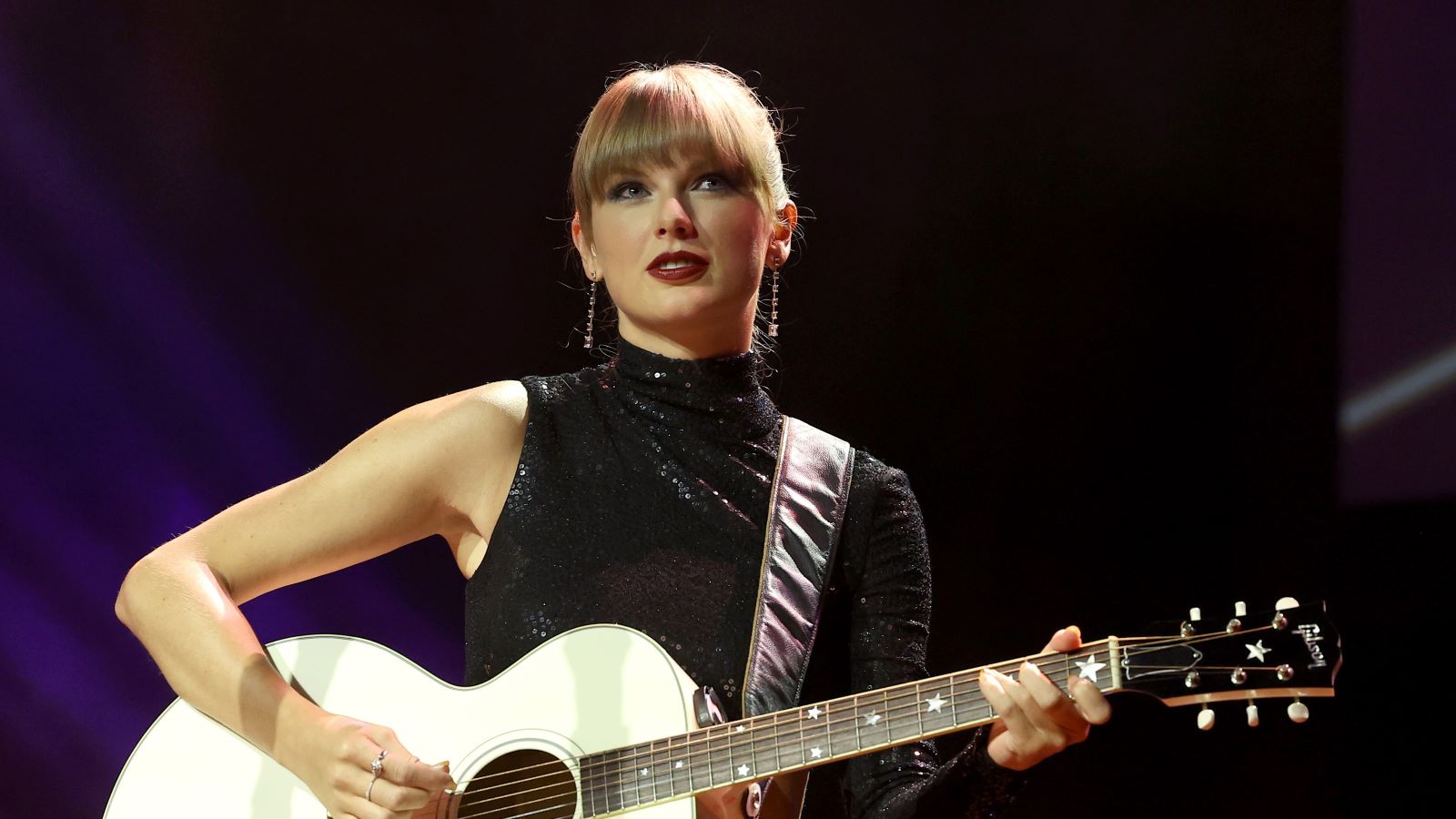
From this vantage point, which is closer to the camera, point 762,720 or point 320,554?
point 762,720

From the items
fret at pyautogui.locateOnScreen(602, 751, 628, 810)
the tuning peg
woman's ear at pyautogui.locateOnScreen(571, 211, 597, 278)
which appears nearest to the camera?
the tuning peg

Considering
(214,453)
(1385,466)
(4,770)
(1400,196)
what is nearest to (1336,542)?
(1385,466)

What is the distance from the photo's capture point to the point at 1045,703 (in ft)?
5.69

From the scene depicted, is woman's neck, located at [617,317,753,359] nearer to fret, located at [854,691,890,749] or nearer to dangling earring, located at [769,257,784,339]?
dangling earring, located at [769,257,784,339]

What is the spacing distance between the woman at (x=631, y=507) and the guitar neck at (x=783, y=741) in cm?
24

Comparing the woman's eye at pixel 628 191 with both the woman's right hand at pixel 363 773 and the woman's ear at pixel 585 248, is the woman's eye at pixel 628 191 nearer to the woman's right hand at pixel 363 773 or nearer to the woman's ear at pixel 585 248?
the woman's ear at pixel 585 248

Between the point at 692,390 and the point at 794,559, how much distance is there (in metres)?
0.39

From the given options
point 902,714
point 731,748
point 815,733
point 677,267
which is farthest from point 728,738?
point 677,267

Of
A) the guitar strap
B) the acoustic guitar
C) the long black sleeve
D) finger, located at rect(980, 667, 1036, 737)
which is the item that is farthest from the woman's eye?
finger, located at rect(980, 667, 1036, 737)

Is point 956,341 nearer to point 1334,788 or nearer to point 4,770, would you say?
point 1334,788

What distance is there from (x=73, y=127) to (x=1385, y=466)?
3.38 m

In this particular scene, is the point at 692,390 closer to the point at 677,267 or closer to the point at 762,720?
the point at 677,267

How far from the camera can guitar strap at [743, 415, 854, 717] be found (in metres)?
2.18

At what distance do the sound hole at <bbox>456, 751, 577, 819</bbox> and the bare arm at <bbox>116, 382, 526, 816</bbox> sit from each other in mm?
83
